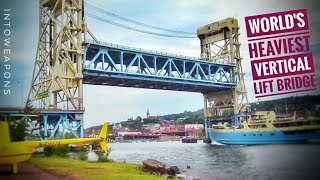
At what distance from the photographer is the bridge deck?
22297mm

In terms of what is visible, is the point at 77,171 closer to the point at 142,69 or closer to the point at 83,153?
the point at 83,153

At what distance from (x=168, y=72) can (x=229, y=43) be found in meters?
12.5

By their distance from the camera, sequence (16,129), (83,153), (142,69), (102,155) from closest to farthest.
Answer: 1. (16,129)
2. (102,155)
3. (83,153)
4. (142,69)

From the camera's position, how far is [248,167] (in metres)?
12.8

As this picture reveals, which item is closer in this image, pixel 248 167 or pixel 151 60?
pixel 248 167

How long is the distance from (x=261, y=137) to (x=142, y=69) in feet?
31.3

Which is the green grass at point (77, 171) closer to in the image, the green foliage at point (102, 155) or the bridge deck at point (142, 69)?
the green foliage at point (102, 155)

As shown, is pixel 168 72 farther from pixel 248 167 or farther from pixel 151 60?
pixel 248 167

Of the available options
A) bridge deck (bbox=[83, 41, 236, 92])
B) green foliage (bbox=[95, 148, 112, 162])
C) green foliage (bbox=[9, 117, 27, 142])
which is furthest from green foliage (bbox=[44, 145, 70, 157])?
bridge deck (bbox=[83, 41, 236, 92])

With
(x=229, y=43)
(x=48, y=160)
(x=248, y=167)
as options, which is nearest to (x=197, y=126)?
(x=248, y=167)

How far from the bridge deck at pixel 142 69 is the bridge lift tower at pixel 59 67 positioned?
2105 mm

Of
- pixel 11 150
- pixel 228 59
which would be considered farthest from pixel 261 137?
pixel 11 150

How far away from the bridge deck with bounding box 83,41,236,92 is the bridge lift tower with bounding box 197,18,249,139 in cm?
275

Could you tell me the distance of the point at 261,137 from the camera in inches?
825
